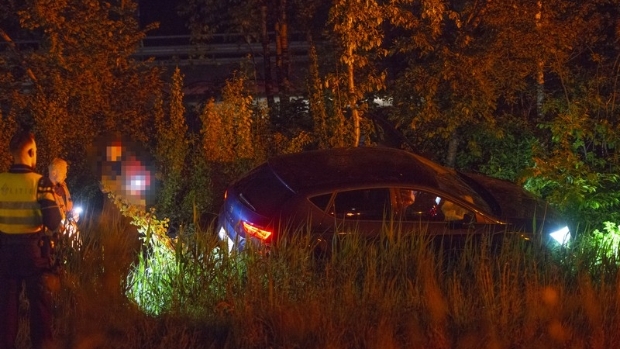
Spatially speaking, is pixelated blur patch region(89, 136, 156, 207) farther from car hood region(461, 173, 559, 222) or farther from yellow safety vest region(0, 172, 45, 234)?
car hood region(461, 173, 559, 222)

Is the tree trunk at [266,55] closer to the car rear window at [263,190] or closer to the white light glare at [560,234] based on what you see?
the car rear window at [263,190]

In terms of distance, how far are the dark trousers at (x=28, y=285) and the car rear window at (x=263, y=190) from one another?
2.27 meters

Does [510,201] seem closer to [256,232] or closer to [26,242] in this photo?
[256,232]

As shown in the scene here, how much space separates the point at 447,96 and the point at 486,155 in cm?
149

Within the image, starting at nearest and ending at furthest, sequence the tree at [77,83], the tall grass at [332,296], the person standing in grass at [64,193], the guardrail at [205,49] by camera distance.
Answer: the tall grass at [332,296], the person standing in grass at [64,193], the tree at [77,83], the guardrail at [205,49]

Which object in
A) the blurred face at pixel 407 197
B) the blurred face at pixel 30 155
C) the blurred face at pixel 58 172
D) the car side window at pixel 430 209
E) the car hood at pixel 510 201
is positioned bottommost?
the car hood at pixel 510 201

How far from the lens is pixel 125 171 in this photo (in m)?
Answer: 7.86

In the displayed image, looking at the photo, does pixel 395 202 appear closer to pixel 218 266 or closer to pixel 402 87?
pixel 218 266

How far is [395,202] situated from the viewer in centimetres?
755

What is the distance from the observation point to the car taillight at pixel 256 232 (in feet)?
23.4

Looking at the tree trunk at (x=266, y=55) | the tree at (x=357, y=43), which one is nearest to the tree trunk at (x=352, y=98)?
the tree at (x=357, y=43)

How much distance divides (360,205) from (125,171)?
2.28 meters

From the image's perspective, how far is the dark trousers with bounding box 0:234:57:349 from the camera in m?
5.46

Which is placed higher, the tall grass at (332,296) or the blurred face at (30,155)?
the blurred face at (30,155)
